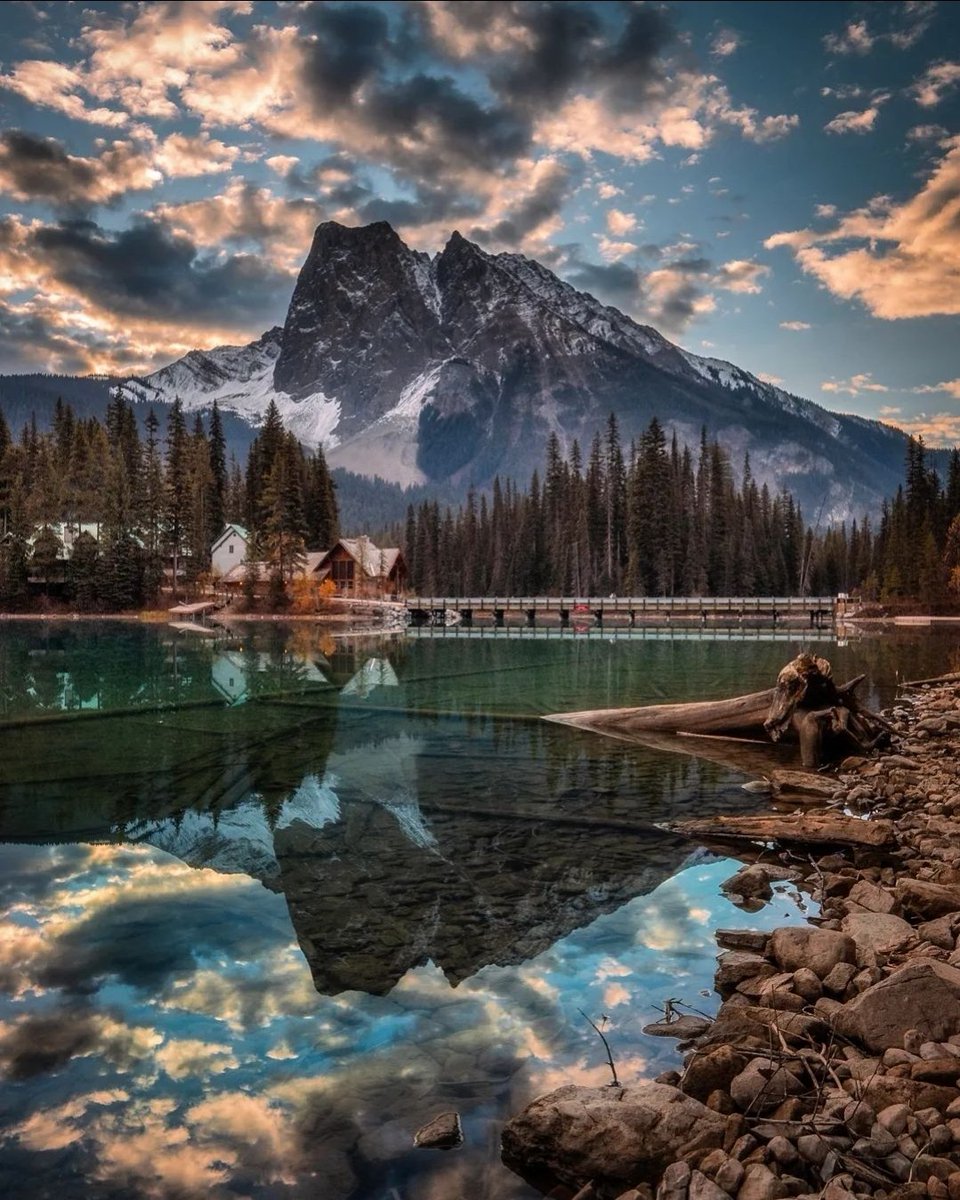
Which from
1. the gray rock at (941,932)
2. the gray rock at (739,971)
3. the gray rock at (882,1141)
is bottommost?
the gray rock at (739,971)

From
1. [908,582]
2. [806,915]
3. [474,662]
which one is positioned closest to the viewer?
[806,915]

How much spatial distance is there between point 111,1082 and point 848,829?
330 inches

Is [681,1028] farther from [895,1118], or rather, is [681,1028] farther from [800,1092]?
[895,1118]

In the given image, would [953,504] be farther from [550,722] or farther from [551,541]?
[550,722]

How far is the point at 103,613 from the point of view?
267 ft

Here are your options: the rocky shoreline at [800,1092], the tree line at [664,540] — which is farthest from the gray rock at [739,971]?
the tree line at [664,540]

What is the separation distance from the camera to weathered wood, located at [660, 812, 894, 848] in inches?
411

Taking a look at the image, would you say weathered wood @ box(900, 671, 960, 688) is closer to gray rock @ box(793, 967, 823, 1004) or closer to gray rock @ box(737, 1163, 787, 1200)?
gray rock @ box(793, 967, 823, 1004)

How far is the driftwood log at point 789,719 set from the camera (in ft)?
53.6

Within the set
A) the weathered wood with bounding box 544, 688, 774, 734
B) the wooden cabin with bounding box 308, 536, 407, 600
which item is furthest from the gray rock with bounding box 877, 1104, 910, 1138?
the wooden cabin with bounding box 308, 536, 407, 600

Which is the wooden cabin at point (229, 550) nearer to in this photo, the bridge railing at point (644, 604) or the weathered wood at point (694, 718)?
the bridge railing at point (644, 604)

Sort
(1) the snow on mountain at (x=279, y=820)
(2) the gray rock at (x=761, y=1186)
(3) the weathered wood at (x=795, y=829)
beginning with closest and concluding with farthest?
1. (2) the gray rock at (x=761, y=1186)
2. (3) the weathered wood at (x=795, y=829)
3. (1) the snow on mountain at (x=279, y=820)

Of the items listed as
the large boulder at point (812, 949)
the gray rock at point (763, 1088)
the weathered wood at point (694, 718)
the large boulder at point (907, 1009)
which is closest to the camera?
the gray rock at point (763, 1088)

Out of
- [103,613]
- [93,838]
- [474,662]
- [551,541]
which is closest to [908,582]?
[551,541]
